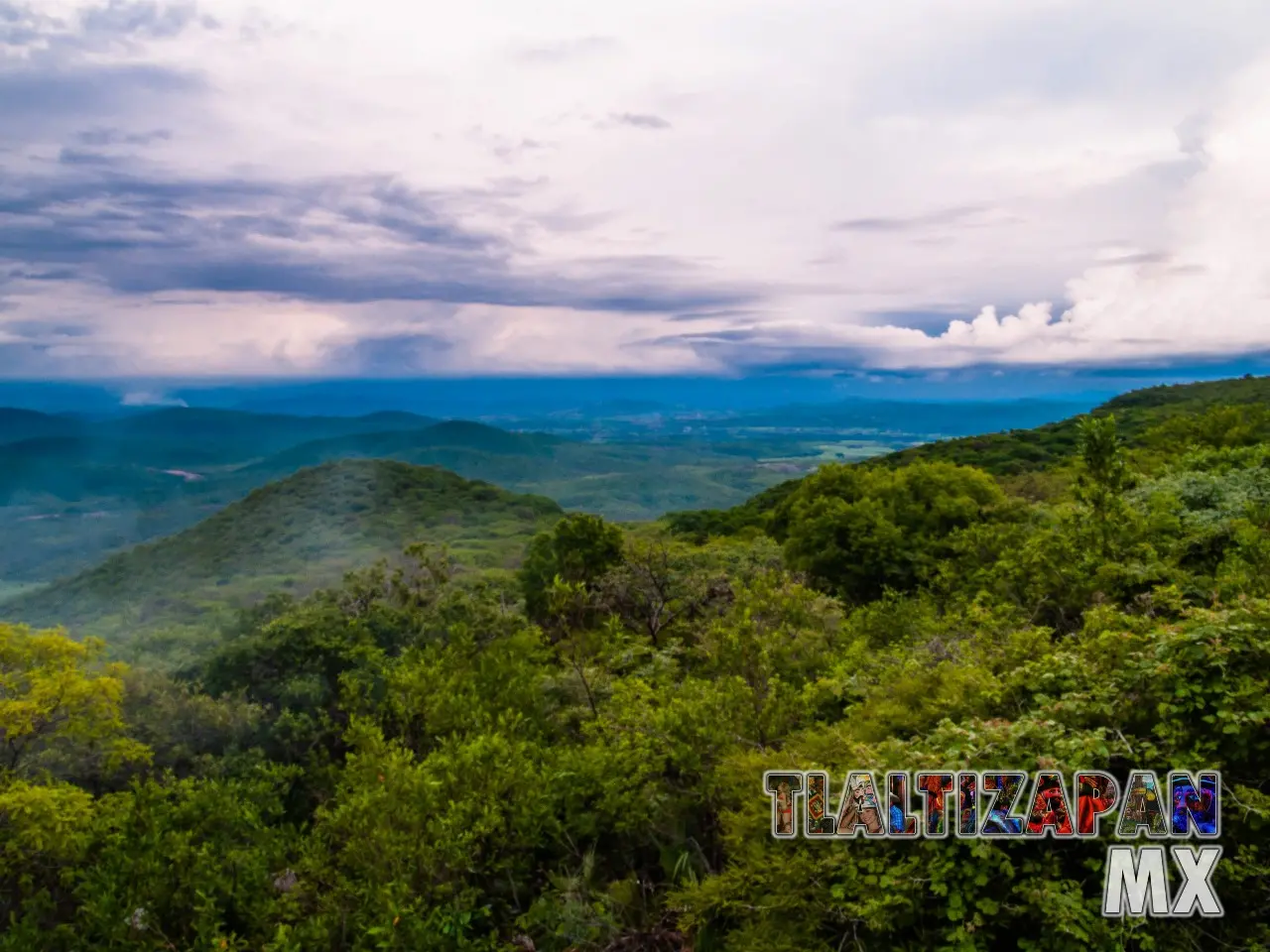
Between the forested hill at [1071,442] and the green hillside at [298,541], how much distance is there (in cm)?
3503

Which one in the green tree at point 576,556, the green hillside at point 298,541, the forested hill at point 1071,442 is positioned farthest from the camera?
the green hillside at point 298,541

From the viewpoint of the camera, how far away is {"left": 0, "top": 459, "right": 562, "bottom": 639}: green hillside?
358 ft

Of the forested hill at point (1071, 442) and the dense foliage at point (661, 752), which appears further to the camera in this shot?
the forested hill at point (1071, 442)

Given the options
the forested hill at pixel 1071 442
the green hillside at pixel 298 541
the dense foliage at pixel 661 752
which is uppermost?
the forested hill at pixel 1071 442

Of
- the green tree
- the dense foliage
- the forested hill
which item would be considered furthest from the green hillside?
the dense foliage

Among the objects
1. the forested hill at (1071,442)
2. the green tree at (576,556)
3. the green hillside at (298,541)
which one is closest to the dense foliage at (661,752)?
the forested hill at (1071,442)

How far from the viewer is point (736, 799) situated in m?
12.7

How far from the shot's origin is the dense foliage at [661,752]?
8.49 m

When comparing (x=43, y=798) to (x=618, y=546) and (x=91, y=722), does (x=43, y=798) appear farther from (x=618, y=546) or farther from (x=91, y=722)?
(x=618, y=546)

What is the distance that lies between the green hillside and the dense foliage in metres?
68.6

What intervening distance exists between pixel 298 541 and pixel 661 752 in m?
150

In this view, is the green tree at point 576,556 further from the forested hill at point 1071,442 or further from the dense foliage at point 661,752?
the forested hill at point 1071,442

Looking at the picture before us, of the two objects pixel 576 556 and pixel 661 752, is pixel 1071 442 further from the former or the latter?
pixel 661 752

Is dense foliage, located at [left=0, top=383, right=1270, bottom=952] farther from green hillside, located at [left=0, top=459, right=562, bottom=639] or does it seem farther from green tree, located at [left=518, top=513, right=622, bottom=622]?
green hillside, located at [left=0, top=459, right=562, bottom=639]
